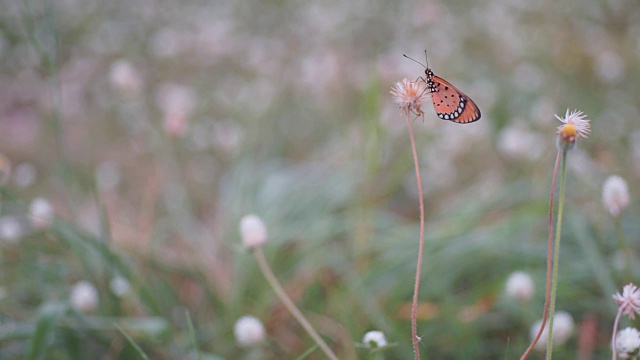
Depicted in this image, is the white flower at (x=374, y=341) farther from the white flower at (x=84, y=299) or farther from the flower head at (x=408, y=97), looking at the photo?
the white flower at (x=84, y=299)

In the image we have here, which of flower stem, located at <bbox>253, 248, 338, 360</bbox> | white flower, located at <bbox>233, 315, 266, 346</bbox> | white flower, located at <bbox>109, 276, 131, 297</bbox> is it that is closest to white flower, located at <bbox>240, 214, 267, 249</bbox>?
flower stem, located at <bbox>253, 248, 338, 360</bbox>

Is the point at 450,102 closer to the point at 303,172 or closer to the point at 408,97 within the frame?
the point at 408,97

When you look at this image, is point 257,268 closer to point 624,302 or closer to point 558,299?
point 558,299

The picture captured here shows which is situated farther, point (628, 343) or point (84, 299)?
point (84, 299)

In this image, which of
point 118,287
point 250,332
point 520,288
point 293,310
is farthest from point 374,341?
point 118,287

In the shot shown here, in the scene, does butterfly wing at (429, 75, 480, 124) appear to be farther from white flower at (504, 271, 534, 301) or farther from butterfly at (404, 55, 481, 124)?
white flower at (504, 271, 534, 301)

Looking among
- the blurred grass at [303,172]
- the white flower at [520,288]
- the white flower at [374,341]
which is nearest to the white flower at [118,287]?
the blurred grass at [303,172]
